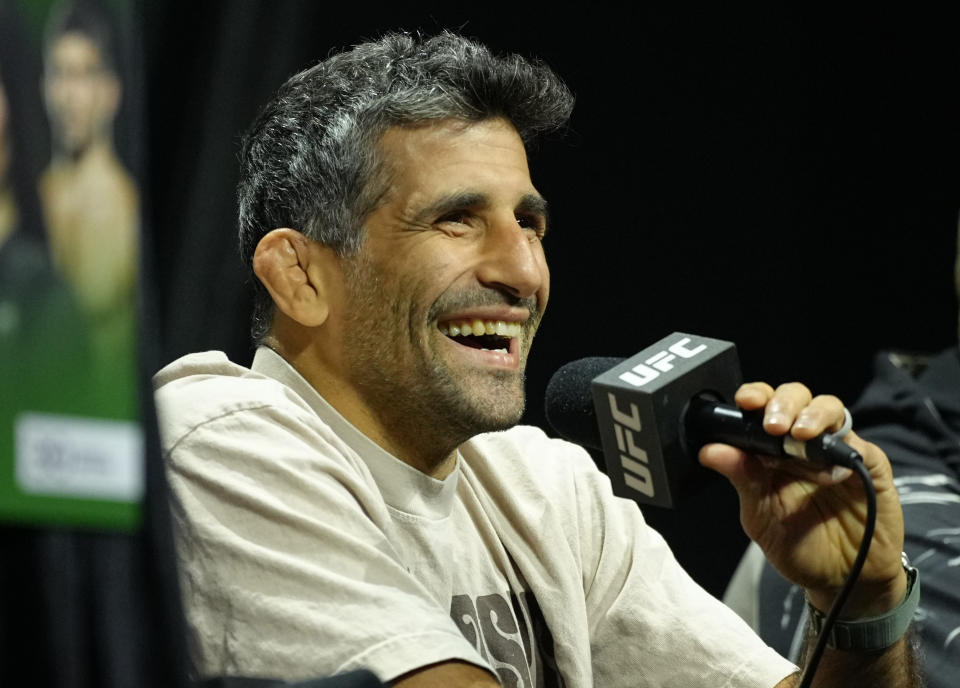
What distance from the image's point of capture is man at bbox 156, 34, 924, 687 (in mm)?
1563

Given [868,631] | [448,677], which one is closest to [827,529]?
[868,631]

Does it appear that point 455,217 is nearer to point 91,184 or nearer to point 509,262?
point 509,262

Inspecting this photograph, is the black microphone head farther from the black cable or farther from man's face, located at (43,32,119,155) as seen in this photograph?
man's face, located at (43,32,119,155)

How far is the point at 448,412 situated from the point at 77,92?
3.29 feet

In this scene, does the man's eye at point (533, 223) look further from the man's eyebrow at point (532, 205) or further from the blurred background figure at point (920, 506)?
the blurred background figure at point (920, 506)

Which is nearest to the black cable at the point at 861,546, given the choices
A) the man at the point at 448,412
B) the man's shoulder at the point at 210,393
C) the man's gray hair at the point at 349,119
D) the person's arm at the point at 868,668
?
the man at the point at 448,412

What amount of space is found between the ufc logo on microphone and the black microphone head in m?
0.15

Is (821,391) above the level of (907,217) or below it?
below

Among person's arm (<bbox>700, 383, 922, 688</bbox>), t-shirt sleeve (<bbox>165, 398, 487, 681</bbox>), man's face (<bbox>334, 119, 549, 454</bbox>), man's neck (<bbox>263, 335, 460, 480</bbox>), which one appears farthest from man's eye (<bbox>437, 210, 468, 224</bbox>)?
person's arm (<bbox>700, 383, 922, 688</bbox>)

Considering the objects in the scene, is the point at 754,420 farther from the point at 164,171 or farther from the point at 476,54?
the point at 164,171

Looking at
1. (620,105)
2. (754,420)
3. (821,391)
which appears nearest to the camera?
(754,420)

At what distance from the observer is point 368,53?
1.85 metres

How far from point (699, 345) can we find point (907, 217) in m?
2.29

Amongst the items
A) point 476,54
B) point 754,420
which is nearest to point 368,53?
point 476,54
